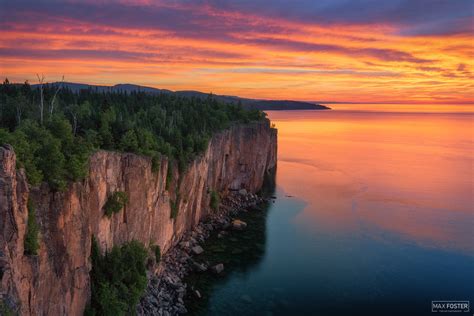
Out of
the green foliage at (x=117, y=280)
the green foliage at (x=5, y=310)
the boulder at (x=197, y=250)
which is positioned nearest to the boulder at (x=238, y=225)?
the boulder at (x=197, y=250)

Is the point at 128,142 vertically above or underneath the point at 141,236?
above

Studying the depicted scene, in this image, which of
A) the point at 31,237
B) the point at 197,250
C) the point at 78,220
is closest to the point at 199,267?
the point at 197,250

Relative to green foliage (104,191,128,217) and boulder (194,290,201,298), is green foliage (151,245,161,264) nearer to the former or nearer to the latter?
boulder (194,290,201,298)

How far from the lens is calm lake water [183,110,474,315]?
35.6 metres

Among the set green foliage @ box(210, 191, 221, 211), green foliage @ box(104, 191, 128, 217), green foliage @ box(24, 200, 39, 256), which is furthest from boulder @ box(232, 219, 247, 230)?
green foliage @ box(24, 200, 39, 256)

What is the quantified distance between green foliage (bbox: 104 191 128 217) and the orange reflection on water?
30815mm

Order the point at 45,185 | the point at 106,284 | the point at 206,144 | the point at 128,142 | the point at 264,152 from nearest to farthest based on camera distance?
the point at 45,185 < the point at 106,284 < the point at 128,142 < the point at 206,144 < the point at 264,152

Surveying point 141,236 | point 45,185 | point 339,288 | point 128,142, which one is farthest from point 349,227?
point 45,185

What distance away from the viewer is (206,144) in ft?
174

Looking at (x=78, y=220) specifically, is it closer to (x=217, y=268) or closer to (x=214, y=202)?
(x=217, y=268)

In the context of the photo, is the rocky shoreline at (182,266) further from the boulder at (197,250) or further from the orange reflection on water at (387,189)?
the orange reflection on water at (387,189)

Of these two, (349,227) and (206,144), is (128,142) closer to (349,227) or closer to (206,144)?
(206,144)

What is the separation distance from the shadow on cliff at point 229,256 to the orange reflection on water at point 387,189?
797cm

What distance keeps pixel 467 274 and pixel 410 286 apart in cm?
767
